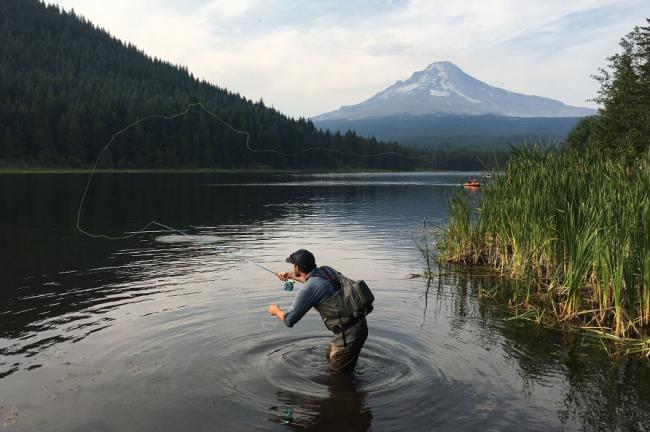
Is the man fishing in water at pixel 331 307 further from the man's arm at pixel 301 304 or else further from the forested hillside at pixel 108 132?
the forested hillside at pixel 108 132

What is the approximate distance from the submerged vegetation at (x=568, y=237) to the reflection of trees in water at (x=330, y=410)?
6.22 m

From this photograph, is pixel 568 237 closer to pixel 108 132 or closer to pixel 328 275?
pixel 328 275

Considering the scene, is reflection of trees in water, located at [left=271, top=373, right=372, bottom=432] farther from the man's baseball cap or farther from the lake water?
the man's baseball cap

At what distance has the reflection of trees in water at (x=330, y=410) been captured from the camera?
8695mm

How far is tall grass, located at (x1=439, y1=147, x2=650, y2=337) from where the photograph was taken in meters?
12.1

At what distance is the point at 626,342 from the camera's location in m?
12.0

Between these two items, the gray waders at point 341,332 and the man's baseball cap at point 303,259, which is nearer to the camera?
the gray waders at point 341,332

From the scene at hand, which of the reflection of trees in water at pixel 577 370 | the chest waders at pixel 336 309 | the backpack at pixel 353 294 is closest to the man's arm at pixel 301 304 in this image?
the chest waders at pixel 336 309

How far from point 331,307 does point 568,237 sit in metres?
8.51

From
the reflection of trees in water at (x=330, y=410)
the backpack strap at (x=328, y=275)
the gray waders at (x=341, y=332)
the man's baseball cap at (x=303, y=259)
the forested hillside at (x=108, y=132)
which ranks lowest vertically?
the reflection of trees in water at (x=330, y=410)

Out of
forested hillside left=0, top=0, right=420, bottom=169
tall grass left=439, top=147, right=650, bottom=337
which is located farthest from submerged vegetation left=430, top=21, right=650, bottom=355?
forested hillside left=0, top=0, right=420, bottom=169

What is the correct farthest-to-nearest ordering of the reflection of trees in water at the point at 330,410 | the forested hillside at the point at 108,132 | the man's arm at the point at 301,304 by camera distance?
1. the forested hillside at the point at 108,132
2. the man's arm at the point at 301,304
3. the reflection of trees in water at the point at 330,410

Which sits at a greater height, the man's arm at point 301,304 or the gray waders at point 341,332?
the man's arm at point 301,304

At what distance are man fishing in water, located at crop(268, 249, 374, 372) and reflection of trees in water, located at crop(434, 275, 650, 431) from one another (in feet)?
10.7
